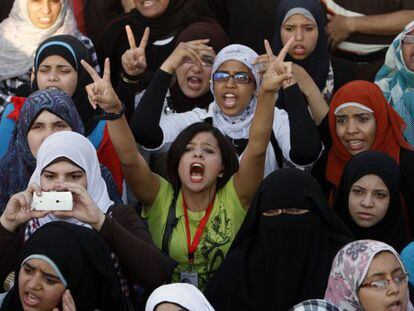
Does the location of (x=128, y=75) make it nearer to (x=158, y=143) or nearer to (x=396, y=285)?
(x=158, y=143)

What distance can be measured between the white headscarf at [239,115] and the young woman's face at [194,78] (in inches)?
7.7

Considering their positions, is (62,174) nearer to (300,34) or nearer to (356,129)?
(356,129)

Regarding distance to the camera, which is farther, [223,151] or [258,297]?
[223,151]

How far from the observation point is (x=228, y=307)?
616cm

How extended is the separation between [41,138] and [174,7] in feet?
5.66

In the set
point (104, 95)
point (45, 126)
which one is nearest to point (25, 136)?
point (45, 126)

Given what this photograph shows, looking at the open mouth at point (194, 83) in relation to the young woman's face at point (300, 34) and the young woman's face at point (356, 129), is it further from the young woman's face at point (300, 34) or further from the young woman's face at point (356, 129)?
the young woman's face at point (356, 129)

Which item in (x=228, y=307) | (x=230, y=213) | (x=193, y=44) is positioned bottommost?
(x=228, y=307)

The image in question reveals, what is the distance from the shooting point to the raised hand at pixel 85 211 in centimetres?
589

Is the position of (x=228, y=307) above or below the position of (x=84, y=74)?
below

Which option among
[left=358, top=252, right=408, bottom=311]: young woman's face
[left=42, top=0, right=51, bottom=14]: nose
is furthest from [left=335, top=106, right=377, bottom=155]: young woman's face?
[left=42, top=0, right=51, bottom=14]: nose

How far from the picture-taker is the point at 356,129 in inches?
282

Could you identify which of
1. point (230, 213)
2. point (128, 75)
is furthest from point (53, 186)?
point (128, 75)

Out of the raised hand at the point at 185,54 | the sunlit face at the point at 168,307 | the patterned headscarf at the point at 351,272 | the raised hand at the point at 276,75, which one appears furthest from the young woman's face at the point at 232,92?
the sunlit face at the point at 168,307
